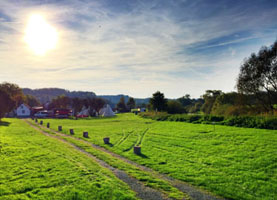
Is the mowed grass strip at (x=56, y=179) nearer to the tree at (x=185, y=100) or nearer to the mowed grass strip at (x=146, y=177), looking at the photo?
the mowed grass strip at (x=146, y=177)

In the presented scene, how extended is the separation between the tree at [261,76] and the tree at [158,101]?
23354 millimetres

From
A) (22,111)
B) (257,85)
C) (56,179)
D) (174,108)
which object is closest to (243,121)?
(257,85)

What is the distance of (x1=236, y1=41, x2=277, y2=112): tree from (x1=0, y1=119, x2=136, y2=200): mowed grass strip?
27.6 m

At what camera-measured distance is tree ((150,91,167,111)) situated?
5219cm

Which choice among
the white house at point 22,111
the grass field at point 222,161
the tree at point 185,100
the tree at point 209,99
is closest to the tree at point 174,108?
the tree at point 209,99

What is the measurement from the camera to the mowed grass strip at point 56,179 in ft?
24.5

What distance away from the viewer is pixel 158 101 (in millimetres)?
52125

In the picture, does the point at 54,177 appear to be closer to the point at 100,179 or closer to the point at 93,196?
the point at 100,179

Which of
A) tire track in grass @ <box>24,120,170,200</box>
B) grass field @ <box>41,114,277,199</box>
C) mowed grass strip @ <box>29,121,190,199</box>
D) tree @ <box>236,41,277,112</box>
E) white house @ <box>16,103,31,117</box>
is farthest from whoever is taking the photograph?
white house @ <box>16,103,31,117</box>

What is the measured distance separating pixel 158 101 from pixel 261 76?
27420mm

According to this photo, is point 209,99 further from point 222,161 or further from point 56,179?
point 56,179

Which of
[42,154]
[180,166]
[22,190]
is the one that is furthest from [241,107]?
[22,190]

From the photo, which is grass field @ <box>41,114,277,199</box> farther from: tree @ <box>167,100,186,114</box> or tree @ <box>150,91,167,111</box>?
tree @ <box>167,100,186,114</box>

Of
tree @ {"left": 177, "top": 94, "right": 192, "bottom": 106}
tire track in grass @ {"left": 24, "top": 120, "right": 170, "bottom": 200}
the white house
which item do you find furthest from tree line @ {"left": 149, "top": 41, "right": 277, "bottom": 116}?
the white house
